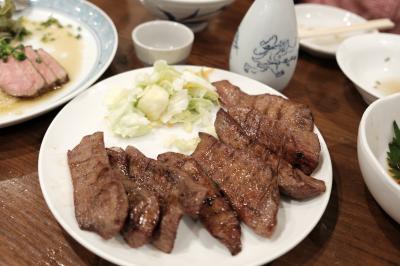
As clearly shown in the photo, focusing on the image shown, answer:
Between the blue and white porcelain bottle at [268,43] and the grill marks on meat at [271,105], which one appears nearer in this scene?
the grill marks on meat at [271,105]

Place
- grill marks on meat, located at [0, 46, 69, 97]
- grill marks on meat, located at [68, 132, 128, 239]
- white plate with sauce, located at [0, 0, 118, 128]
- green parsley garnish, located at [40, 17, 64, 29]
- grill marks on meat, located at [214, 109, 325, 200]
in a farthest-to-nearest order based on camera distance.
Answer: green parsley garnish, located at [40, 17, 64, 29] → grill marks on meat, located at [0, 46, 69, 97] → white plate with sauce, located at [0, 0, 118, 128] → grill marks on meat, located at [214, 109, 325, 200] → grill marks on meat, located at [68, 132, 128, 239]

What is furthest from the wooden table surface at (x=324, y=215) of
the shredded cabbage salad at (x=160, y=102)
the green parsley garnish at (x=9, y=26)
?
the green parsley garnish at (x=9, y=26)

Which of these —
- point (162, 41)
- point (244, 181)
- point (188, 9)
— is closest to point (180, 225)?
point (244, 181)

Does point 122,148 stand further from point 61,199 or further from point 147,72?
point 147,72

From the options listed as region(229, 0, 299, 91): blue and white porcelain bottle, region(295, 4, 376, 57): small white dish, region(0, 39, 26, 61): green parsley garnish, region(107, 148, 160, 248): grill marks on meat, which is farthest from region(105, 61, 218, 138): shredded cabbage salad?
region(295, 4, 376, 57): small white dish

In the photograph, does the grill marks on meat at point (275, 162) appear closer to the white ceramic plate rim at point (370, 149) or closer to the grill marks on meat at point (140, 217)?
the white ceramic plate rim at point (370, 149)

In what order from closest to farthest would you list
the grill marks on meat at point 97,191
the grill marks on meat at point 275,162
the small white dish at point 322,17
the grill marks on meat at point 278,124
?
the grill marks on meat at point 97,191
the grill marks on meat at point 275,162
the grill marks on meat at point 278,124
the small white dish at point 322,17

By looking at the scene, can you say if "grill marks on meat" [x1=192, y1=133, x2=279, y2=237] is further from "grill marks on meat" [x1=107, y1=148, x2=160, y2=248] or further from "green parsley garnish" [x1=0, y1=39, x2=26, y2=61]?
"green parsley garnish" [x1=0, y1=39, x2=26, y2=61]
